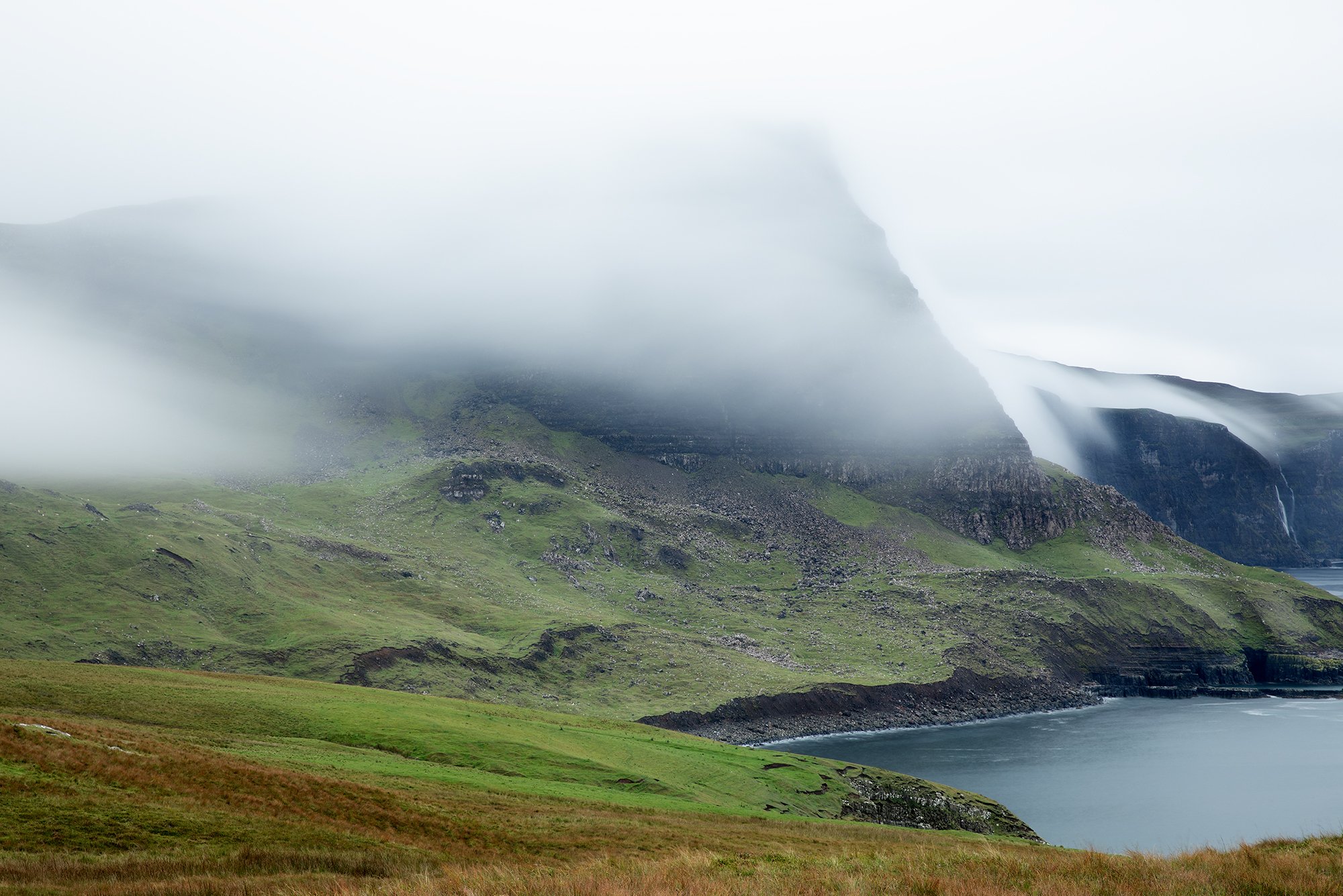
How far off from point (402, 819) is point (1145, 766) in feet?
444

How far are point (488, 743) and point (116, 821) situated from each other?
1705 inches

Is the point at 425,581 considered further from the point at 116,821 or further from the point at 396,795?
the point at 116,821

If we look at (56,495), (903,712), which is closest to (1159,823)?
(903,712)

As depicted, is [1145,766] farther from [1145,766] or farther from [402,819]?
[402,819]

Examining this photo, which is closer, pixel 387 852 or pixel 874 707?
pixel 387 852

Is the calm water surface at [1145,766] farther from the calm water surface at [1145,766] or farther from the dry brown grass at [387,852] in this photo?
the dry brown grass at [387,852]

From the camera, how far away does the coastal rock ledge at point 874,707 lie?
476 feet

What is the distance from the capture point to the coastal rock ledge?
145 meters

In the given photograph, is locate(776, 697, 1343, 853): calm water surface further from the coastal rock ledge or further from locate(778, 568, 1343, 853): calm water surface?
the coastal rock ledge

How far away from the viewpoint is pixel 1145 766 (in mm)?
137000

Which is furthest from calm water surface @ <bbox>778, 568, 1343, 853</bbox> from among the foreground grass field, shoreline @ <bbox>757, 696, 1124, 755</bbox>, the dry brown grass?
the dry brown grass

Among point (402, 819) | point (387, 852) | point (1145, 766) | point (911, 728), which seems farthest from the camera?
point (911, 728)

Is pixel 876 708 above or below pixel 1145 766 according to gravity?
above

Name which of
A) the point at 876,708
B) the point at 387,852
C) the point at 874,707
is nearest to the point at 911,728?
the point at 876,708
